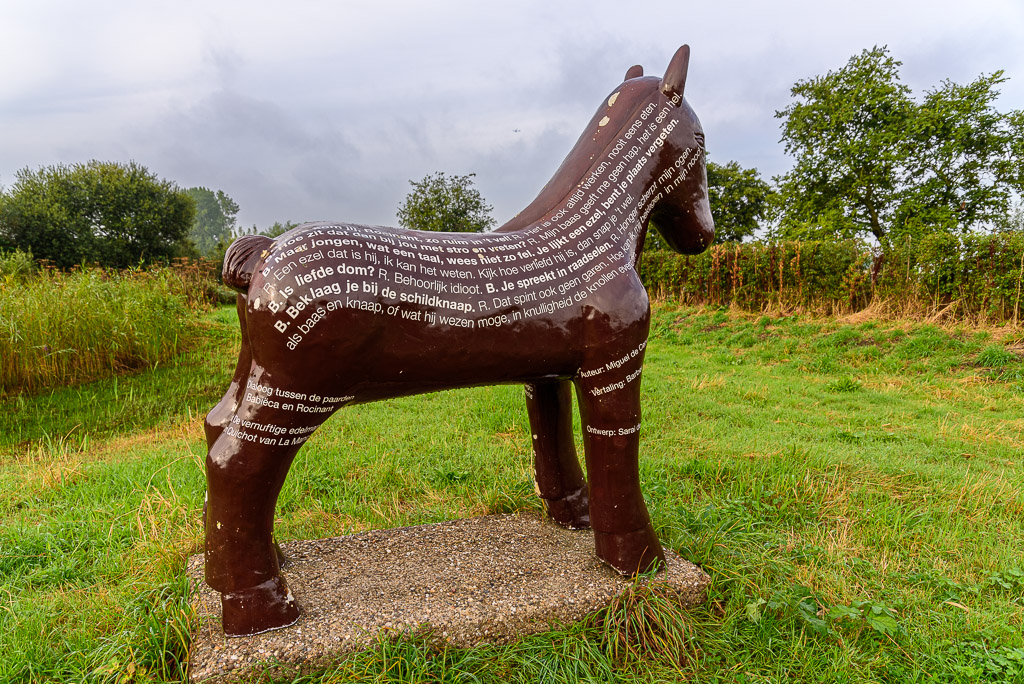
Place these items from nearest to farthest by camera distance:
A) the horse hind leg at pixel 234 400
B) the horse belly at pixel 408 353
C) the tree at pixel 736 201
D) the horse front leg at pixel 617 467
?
the horse belly at pixel 408 353 → the horse hind leg at pixel 234 400 → the horse front leg at pixel 617 467 → the tree at pixel 736 201

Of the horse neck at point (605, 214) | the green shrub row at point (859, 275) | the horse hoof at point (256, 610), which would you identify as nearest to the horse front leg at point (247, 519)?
the horse hoof at point (256, 610)

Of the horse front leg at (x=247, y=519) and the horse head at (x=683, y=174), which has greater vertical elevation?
the horse head at (x=683, y=174)

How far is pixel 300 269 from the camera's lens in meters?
1.85

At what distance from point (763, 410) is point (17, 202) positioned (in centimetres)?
2627

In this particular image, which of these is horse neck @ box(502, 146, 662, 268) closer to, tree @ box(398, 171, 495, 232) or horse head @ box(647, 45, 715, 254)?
horse head @ box(647, 45, 715, 254)

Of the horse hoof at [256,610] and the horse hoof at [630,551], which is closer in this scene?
the horse hoof at [256,610]

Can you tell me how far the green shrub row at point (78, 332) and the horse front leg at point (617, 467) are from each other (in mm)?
6052

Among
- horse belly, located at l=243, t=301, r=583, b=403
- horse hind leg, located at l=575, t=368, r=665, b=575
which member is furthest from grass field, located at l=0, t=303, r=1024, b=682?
horse belly, located at l=243, t=301, r=583, b=403

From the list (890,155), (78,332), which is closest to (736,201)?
(890,155)

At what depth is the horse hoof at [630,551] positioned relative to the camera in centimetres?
243

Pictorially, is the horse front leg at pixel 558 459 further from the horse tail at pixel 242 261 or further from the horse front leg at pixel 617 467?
the horse tail at pixel 242 261

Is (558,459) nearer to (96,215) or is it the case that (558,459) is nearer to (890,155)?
(890,155)

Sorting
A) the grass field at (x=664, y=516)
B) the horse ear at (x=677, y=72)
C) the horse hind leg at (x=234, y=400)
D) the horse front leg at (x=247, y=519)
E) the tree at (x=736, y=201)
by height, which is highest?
the tree at (x=736, y=201)

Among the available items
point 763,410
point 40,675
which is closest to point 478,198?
point 763,410
